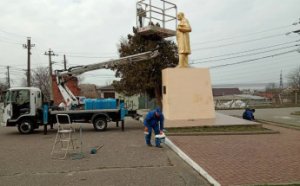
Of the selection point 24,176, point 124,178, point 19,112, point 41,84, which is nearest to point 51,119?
point 19,112

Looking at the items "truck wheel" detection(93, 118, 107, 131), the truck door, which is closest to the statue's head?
"truck wheel" detection(93, 118, 107, 131)

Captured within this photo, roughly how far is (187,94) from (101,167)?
1119 cm

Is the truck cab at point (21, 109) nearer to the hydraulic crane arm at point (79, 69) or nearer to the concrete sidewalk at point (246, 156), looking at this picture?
the hydraulic crane arm at point (79, 69)

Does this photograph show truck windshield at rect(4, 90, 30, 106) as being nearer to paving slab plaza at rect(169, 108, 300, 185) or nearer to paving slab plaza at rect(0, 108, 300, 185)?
paving slab plaza at rect(0, 108, 300, 185)

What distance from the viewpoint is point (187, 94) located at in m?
19.7

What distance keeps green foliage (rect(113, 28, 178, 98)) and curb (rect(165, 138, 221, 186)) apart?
11663mm

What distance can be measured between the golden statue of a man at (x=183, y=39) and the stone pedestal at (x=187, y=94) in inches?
39.5

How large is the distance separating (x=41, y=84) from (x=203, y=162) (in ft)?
208

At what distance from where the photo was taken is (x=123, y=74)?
2550 cm

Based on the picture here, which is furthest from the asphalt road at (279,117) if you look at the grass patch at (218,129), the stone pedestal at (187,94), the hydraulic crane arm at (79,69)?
the hydraulic crane arm at (79,69)

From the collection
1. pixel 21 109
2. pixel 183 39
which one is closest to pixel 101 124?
pixel 21 109

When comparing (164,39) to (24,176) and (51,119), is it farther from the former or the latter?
(24,176)

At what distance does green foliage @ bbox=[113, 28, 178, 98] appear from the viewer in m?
24.3

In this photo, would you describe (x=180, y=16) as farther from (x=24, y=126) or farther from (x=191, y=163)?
(x=191, y=163)
